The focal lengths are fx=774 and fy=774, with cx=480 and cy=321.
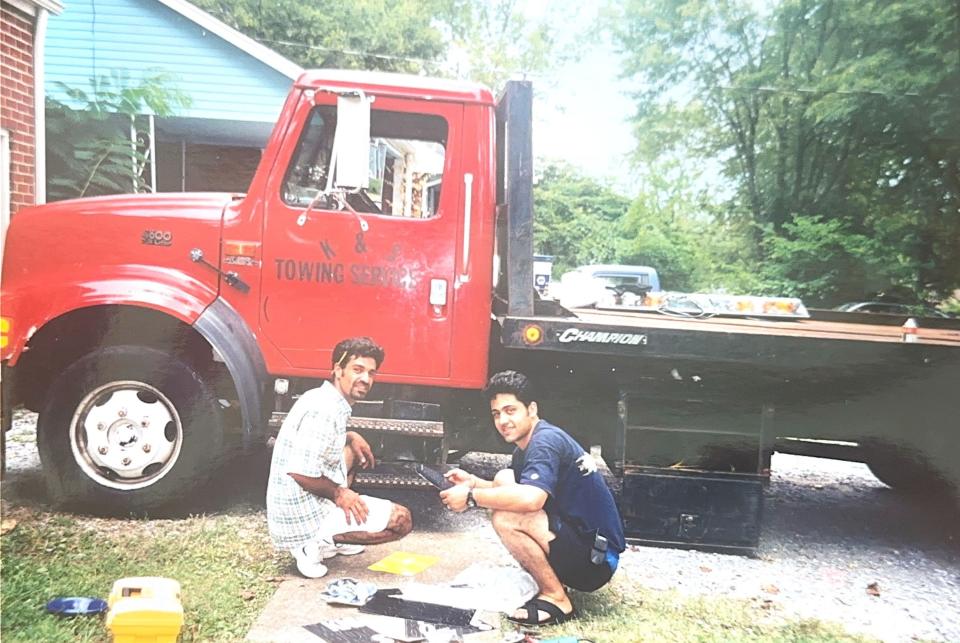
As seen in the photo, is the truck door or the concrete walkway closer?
the concrete walkway

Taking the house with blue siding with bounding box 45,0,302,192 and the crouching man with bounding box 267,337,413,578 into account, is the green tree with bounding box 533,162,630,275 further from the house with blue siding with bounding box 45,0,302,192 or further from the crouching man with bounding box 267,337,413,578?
the house with blue siding with bounding box 45,0,302,192

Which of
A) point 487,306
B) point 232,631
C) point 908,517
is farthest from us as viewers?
point 908,517

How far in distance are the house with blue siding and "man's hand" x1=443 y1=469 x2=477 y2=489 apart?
1.35 m

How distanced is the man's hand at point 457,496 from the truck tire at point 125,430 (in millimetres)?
882

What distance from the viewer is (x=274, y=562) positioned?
2.91 metres

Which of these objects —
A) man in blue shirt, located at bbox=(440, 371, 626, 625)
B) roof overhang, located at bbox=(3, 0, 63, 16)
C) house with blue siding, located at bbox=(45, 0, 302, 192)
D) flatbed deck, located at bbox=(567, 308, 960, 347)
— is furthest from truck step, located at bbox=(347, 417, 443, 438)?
roof overhang, located at bbox=(3, 0, 63, 16)

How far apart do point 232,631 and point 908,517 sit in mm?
2756

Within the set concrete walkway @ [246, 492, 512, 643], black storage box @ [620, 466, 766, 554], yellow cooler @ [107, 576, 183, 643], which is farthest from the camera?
black storage box @ [620, 466, 766, 554]

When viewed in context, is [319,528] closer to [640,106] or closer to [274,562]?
[274,562]

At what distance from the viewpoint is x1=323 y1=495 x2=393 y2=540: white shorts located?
9.55ft

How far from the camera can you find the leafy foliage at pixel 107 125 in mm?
2889

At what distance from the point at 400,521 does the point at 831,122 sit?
2173 mm

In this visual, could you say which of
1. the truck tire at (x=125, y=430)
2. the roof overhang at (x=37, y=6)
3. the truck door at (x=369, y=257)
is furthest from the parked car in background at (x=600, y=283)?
the roof overhang at (x=37, y=6)

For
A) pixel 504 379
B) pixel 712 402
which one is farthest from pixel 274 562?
pixel 712 402
